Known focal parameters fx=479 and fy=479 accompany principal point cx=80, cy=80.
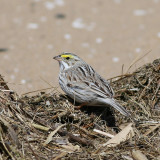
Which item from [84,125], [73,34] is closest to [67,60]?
[84,125]

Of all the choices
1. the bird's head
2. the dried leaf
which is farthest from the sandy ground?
the dried leaf

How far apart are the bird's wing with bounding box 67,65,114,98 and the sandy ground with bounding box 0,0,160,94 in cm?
229

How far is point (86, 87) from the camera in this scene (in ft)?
20.3

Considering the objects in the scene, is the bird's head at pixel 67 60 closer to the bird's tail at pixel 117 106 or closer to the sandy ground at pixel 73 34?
the bird's tail at pixel 117 106

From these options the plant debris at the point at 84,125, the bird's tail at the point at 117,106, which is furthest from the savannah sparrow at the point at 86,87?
the plant debris at the point at 84,125

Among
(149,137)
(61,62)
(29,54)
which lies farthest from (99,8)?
(149,137)

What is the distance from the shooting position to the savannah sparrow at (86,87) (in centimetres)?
597

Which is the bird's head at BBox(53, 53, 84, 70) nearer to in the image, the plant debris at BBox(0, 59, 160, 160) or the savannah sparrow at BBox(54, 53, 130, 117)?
the savannah sparrow at BBox(54, 53, 130, 117)

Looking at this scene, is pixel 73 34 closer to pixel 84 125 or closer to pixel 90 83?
pixel 90 83

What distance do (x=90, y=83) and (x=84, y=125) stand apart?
61 centimetres

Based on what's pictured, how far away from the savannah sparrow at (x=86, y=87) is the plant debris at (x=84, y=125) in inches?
5.3

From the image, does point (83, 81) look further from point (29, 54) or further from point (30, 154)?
point (29, 54)

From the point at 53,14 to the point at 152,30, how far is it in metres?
2.77

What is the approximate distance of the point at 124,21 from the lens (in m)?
12.5
